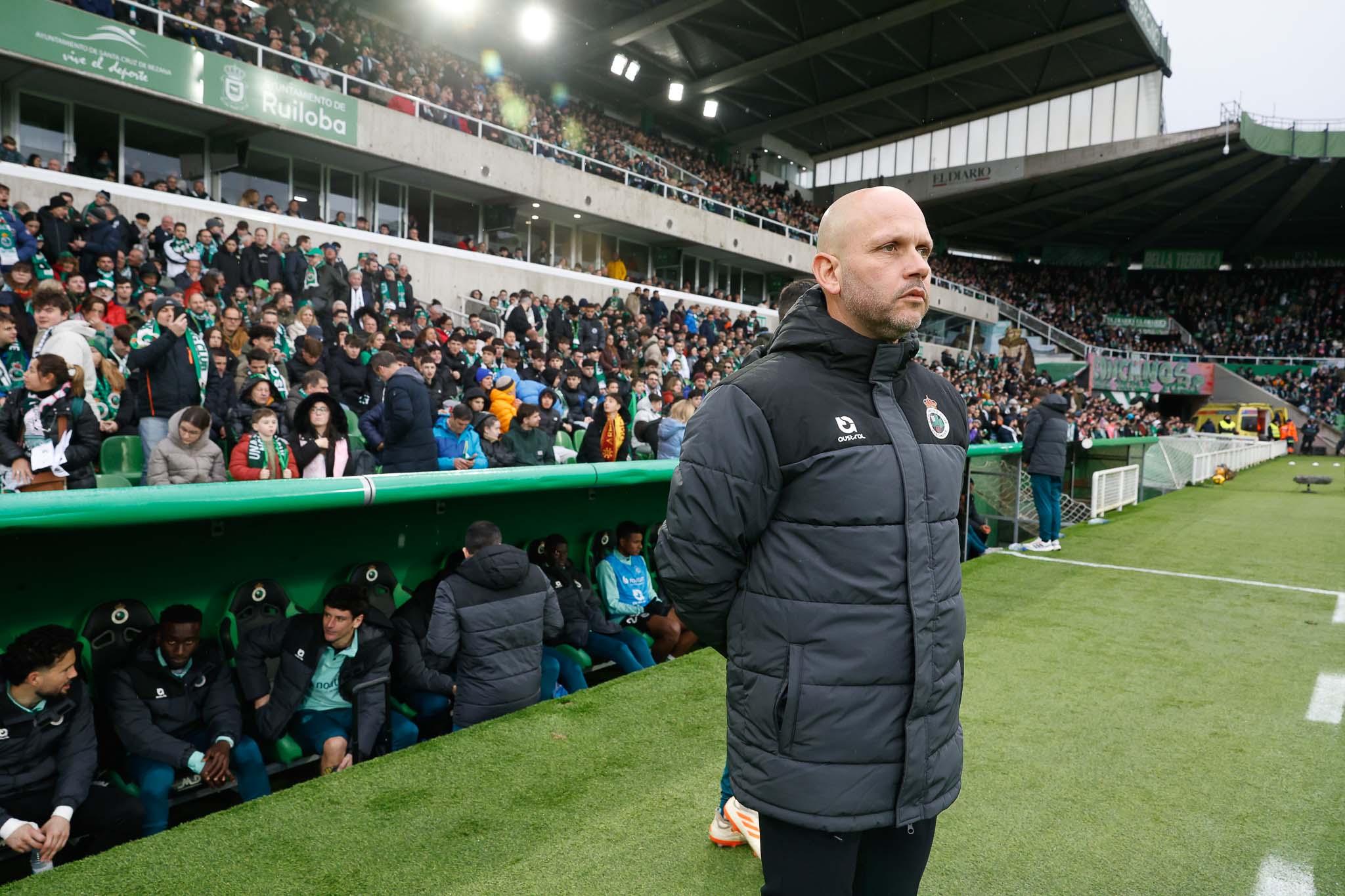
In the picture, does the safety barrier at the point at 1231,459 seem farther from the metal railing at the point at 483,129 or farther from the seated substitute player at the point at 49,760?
the seated substitute player at the point at 49,760

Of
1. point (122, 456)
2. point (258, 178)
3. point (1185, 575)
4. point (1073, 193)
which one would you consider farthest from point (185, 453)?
point (1073, 193)

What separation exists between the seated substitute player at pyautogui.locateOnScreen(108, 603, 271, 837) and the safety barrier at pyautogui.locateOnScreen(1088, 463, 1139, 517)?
10.7 metres

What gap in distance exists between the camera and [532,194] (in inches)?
818

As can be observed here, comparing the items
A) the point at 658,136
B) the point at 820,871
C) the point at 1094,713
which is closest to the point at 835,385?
the point at 820,871

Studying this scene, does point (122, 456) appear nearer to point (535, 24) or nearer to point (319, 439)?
point (319, 439)

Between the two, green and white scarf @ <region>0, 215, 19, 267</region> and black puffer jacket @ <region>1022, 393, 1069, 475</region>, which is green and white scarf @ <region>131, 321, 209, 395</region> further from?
black puffer jacket @ <region>1022, 393, 1069, 475</region>

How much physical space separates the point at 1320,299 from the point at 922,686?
56.3m

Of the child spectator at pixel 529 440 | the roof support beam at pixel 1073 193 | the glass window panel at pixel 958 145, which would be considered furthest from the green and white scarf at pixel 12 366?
the roof support beam at pixel 1073 193

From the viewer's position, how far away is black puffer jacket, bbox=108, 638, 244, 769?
3.04 metres

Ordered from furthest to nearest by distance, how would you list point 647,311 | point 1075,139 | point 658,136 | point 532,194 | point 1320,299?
point 1320,299, point 1075,139, point 658,136, point 532,194, point 647,311

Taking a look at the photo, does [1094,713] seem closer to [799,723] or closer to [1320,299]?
[799,723]

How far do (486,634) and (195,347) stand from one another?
4.28 metres

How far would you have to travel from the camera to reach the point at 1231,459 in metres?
20.0

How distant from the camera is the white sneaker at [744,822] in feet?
8.32
